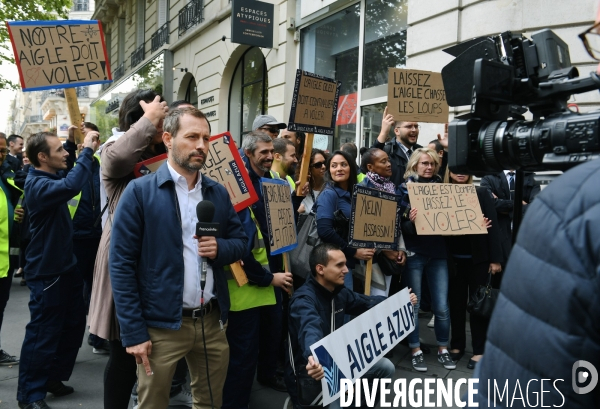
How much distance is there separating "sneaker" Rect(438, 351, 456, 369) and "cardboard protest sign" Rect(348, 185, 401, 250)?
3.71ft

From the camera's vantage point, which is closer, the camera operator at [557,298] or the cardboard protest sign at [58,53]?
the camera operator at [557,298]

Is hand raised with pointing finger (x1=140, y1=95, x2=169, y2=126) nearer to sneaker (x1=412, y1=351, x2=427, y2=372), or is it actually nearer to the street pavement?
the street pavement

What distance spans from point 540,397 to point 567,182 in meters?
0.42

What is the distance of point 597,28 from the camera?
1109mm

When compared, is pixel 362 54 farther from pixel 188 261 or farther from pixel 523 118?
pixel 523 118

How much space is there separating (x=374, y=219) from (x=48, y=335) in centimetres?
262

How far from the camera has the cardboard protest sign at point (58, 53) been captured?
4.20 m

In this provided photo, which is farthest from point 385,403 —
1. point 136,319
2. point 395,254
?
point 136,319

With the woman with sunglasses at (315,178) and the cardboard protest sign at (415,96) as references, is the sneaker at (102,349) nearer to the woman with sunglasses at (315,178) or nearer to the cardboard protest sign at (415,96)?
the woman with sunglasses at (315,178)

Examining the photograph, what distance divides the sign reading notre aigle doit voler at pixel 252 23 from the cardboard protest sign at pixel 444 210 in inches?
299

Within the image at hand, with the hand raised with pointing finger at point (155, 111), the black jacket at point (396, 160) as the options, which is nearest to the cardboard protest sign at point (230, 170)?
the hand raised with pointing finger at point (155, 111)

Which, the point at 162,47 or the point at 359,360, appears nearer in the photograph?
the point at 359,360

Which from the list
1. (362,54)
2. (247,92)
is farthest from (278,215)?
(247,92)

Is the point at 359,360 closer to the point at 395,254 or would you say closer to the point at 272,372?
the point at 272,372
